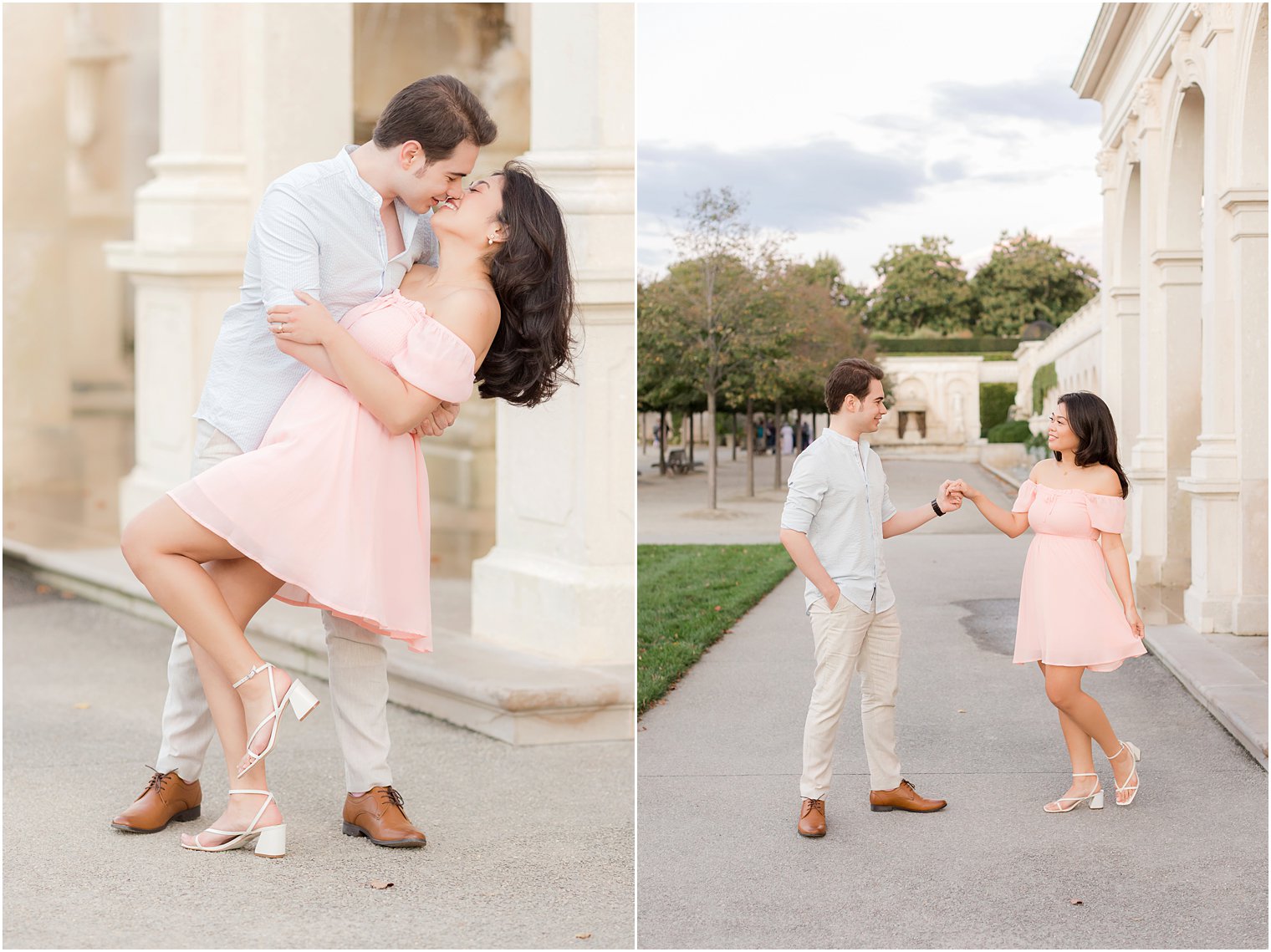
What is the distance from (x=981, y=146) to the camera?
3.76 meters

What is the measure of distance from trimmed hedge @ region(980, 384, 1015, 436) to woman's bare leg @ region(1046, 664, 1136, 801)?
63 centimetres

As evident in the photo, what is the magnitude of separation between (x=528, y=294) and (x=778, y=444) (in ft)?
2.90

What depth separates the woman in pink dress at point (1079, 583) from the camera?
139 inches

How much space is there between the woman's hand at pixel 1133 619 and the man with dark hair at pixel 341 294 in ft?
5.83

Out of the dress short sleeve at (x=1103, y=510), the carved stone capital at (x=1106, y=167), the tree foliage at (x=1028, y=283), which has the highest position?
the carved stone capital at (x=1106, y=167)

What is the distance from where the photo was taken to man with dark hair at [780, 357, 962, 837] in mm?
3459

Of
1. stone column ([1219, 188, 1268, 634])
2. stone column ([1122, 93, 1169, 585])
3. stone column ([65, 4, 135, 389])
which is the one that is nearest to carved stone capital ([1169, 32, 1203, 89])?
stone column ([1219, 188, 1268, 634])

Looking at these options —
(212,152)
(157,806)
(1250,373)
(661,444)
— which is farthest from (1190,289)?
(212,152)

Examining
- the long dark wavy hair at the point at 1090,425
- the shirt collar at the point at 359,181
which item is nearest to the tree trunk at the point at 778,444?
the long dark wavy hair at the point at 1090,425

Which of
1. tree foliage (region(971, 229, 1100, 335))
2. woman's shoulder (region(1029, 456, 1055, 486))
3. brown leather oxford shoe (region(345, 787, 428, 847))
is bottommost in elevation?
brown leather oxford shoe (region(345, 787, 428, 847))

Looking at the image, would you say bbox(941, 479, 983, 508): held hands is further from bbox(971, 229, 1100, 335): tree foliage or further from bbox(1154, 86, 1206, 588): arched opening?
bbox(1154, 86, 1206, 588): arched opening

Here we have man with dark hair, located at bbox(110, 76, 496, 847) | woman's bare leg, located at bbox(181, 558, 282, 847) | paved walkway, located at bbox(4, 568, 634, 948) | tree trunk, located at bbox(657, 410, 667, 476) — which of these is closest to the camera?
paved walkway, located at bbox(4, 568, 634, 948)

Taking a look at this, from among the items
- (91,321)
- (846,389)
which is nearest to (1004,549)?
(846,389)

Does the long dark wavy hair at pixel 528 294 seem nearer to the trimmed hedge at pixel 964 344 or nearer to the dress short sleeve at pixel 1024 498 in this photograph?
the trimmed hedge at pixel 964 344
